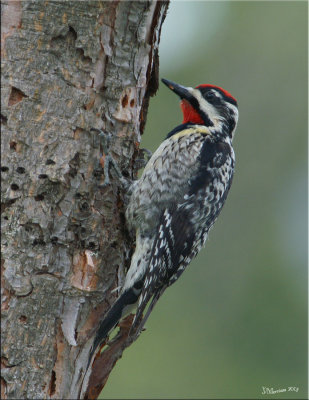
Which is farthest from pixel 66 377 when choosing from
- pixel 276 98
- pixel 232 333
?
pixel 276 98

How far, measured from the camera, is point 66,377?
9.46 feet

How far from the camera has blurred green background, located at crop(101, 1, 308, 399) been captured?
7957mm

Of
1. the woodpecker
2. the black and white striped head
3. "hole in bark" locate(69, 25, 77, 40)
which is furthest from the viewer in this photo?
the black and white striped head

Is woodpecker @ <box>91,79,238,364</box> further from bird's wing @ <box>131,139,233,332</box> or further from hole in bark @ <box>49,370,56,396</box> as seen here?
hole in bark @ <box>49,370,56,396</box>

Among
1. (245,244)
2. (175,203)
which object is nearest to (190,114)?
(175,203)

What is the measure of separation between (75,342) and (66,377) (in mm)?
168

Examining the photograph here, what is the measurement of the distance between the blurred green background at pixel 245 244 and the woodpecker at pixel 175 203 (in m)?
3.75

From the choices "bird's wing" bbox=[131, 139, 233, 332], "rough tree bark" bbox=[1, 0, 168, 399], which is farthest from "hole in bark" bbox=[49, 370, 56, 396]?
"bird's wing" bbox=[131, 139, 233, 332]

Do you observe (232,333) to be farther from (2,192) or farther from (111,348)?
(2,192)

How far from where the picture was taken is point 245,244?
941cm

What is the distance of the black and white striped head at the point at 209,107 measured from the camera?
4.37 meters

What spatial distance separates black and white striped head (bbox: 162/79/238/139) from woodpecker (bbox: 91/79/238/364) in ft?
0.04

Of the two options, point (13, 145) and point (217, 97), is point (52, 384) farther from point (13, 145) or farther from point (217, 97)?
point (217, 97)

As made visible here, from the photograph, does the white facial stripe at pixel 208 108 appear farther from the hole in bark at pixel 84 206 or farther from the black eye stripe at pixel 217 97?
the hole in bark at pixel 84 206
